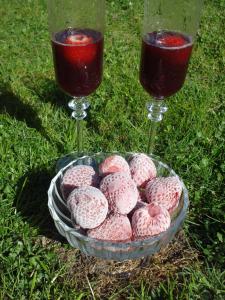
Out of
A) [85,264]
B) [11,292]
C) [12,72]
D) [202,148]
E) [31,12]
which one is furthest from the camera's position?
[31,12]

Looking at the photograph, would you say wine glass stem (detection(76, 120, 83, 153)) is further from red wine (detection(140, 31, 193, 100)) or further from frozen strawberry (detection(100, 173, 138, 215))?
frozen strawberry (detection(100, 173, 138, 215))

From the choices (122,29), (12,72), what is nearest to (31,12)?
(122,29)

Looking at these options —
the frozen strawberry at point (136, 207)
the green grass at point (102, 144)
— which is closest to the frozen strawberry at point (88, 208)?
the frozen strawberry at point (136, 207)

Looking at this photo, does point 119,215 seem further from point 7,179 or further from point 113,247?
point 7,179

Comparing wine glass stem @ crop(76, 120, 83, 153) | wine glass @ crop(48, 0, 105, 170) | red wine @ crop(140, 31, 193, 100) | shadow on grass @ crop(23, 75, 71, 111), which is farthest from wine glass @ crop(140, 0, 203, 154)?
shadow on grass @ crop(23, 75, 71, 111)

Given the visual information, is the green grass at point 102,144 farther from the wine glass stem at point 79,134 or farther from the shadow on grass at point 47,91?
the wine glass stem at point 79,134

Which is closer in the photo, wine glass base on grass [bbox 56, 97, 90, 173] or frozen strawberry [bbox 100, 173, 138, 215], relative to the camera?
frozen strawberry [bbox 100, 173, 138, 215]
